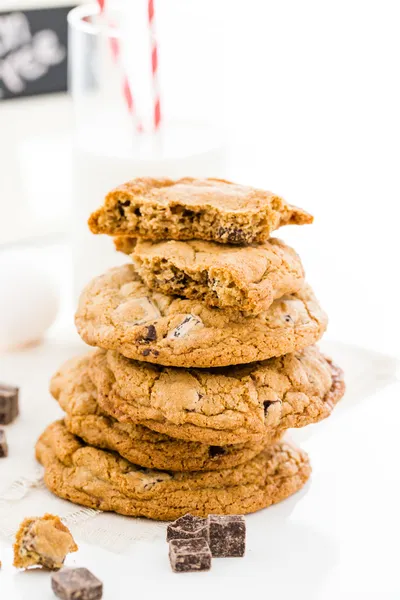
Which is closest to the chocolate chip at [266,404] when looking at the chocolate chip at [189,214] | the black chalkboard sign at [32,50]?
the chocolate chip at [189,214]

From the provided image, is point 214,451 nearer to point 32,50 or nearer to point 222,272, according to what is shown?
point 222,272

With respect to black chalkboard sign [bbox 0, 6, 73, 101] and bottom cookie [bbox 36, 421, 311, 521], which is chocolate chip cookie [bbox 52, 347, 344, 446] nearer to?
bottom cookie [bbox 36, 421, 311, 521]

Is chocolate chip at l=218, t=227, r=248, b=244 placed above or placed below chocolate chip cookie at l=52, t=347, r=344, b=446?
above

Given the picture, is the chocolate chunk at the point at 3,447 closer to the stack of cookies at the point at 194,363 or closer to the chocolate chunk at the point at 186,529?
the stack of cookies at the point at 194,363

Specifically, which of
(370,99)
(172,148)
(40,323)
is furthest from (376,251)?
(40,323)

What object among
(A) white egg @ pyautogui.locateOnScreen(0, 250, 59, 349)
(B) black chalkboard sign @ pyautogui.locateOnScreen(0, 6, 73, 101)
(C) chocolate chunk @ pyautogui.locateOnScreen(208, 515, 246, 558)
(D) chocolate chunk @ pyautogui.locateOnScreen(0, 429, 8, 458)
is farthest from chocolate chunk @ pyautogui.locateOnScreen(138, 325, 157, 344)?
(B) black chalkboard sign @ pyautogui.locateOnScreen(0, 6, 73, 101)
